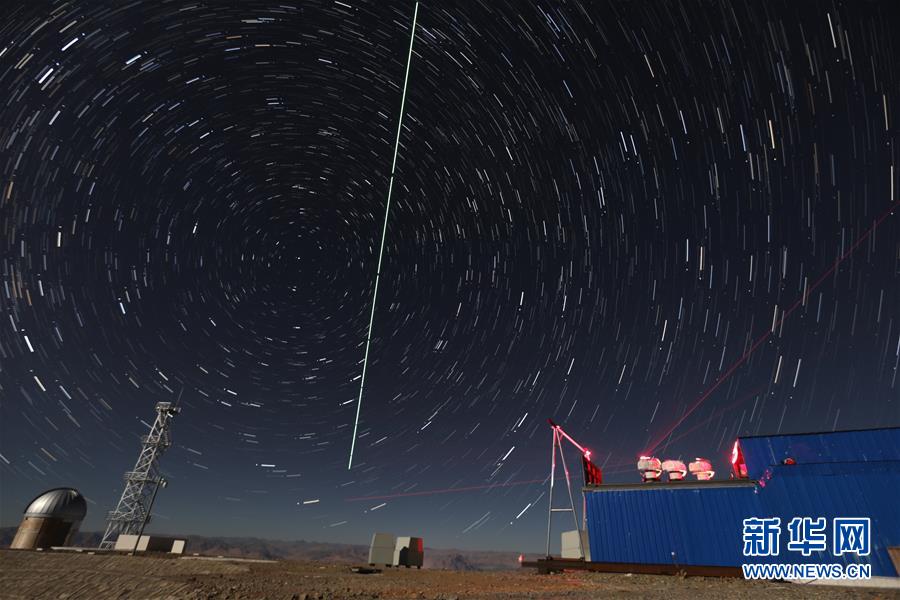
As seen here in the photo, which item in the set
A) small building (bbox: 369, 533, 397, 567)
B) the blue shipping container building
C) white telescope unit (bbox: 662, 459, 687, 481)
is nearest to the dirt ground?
the blue shipping container building

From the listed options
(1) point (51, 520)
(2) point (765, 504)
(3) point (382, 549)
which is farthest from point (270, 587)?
(1) point (51, 520)

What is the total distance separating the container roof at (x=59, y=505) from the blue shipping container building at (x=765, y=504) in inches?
1893

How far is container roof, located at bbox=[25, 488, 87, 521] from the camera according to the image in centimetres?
3919

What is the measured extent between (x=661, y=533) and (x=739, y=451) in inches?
214

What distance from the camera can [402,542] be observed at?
27203 mm

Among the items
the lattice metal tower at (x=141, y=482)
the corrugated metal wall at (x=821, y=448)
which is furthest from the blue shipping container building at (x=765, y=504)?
the lattice metal tower at (x=141, y=482)

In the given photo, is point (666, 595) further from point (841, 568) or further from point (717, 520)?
point (841, 568)

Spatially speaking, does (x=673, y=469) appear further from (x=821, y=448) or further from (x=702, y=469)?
(x=821, y=448)

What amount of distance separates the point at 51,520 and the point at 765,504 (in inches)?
2171

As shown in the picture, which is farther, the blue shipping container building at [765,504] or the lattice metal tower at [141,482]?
the lattice metal tower at [141,482]

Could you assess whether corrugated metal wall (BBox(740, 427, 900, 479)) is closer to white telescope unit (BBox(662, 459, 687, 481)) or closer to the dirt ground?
white telescope unit (BBox(662, 459, 687, 481))

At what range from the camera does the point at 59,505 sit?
40031 mm

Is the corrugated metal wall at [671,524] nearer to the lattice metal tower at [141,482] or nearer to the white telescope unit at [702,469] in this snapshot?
the white telescope unit at [702,469]

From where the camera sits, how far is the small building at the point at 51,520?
37.8 meters
